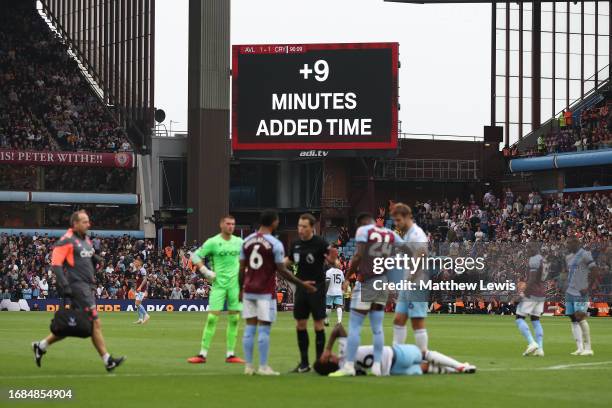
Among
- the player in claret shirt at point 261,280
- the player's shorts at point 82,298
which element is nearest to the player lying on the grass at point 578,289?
the player in claret shirt at point 261,280

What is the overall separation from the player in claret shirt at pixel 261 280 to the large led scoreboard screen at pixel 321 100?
43116 millimetres

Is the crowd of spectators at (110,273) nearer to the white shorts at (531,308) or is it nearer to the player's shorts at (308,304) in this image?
the white shorts at (531,308)

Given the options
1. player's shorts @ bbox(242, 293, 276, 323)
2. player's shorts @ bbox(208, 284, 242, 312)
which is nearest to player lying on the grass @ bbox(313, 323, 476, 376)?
player's shorts @ bbox(242, 293, 276, 323)

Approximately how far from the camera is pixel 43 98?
68.2m

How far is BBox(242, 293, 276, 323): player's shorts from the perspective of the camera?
1739cm

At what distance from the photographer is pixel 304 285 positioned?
17.9m

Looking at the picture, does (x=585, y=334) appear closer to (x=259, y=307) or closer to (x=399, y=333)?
(x=399, y=333)

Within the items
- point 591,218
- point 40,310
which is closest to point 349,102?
point 591,218

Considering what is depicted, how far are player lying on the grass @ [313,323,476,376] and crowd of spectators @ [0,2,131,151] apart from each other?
168 ft

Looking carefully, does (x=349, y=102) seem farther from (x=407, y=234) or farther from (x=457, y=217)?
(x=407, y=234)

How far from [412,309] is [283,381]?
7.30ft

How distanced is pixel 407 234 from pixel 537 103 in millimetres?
56129

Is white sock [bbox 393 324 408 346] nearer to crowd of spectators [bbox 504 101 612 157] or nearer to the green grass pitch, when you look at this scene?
the green grass pitch

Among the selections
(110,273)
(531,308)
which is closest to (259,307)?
(531,308)
